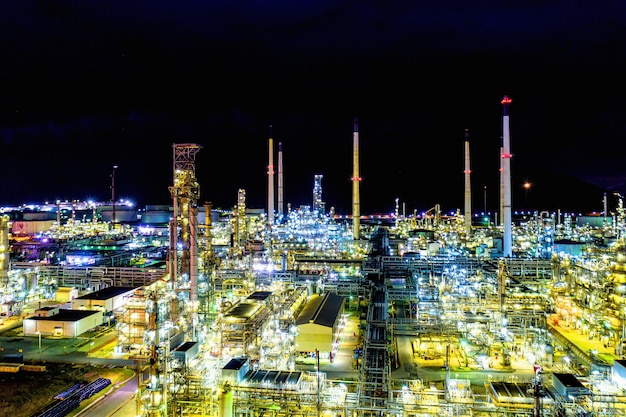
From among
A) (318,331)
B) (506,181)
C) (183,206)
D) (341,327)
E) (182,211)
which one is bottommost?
(341,327)

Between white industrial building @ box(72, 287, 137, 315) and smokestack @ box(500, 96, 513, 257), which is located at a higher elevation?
smokestack @ box(500, 96, 513, 257)

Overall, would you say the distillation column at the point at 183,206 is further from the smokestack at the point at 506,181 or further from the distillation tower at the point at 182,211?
the smokestack at the point at 506,181

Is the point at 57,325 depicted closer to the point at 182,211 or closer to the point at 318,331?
the point at 182,211

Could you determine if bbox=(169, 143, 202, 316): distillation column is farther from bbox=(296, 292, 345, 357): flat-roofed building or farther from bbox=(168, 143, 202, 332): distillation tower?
bbox=(296, 292, 345, 357): flat-roofed building

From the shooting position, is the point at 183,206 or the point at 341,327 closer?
the point at 183,206

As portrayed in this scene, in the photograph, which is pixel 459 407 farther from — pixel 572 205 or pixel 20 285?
pixel 572 205

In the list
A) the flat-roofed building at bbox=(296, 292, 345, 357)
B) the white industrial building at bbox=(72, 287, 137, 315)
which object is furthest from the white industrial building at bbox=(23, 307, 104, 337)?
the flat-roofed building at bbox=(296, 292, 345, 357)

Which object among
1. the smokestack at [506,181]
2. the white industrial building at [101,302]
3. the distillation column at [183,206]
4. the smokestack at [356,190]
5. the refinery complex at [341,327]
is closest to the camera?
the refinery complex at [341,327]

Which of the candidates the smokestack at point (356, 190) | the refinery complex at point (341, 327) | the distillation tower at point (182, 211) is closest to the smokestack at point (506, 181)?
the refinery complex at point (341, 327)

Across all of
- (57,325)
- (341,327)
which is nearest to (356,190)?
(341,327)
